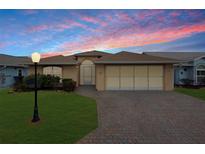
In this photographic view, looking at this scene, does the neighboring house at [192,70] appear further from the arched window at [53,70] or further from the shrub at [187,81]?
the arched window at [53,70]

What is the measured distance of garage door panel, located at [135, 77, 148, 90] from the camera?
14242mm

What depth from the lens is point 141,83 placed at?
1427cm

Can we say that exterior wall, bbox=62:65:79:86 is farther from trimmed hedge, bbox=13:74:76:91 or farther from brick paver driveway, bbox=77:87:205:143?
brick paver driveway, bbox=77:87:205:143

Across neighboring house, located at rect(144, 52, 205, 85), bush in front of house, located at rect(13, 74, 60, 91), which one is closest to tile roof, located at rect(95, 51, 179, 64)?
bush in front of house, located at rect(13, 74, 60, 91)

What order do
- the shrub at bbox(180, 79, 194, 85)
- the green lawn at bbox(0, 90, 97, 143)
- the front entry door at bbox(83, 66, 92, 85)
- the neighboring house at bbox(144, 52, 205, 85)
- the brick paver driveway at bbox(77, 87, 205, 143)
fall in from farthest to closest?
the neighboring house at bbox(144, 52, 205, 85) → the shrub at bbox(180, 79, 194, 85) → the front entry door at bbox(83, 66, 92, 85) → the brick paver driveway at bbox(77, 87, 205, 143) → the green lawn at bbox(0, 90, 97, 143)

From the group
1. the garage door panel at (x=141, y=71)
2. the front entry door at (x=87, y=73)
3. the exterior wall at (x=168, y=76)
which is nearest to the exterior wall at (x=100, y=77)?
the garage door panel at (x=141, y=71)

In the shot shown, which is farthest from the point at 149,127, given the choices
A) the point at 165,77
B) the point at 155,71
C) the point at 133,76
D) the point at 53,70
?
the point at 53,70

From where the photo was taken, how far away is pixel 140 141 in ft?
13.3

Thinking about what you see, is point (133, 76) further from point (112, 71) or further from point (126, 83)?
point (112, 71)

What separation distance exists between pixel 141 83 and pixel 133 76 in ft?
3.36

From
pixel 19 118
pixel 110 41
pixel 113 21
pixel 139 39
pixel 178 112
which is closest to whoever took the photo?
pixel 19 118

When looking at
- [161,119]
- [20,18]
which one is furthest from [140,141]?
[20,18]
